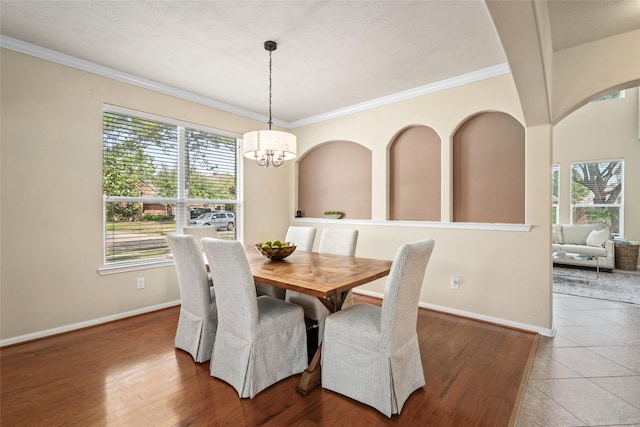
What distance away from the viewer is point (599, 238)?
5.74 meters

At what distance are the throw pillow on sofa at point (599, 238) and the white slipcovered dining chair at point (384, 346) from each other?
581 centimetres

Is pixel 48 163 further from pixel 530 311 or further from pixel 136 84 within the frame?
pixel 530 311

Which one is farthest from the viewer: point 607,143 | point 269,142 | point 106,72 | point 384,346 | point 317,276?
point 607,143

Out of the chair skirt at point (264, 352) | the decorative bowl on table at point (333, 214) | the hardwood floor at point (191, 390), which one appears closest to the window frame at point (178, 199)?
the hardwood floor at point (191, 390)

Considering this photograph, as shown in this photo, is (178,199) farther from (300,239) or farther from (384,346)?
(384,346)

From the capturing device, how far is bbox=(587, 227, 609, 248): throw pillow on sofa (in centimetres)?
571

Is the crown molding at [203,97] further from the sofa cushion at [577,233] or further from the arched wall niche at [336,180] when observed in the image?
the sofa cushion at [577,233]

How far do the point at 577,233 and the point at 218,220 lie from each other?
22.4 feet


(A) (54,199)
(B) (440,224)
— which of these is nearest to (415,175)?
(B) (440,224)

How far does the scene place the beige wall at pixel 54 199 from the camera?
271 cm

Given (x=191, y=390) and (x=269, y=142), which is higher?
(x=269, y=142)

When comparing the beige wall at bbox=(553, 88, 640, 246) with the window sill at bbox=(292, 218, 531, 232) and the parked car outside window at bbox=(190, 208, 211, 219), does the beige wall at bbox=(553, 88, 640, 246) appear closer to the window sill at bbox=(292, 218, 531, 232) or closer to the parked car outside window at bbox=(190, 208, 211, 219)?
the window sill at bbox=(292, 218, 531, 232)

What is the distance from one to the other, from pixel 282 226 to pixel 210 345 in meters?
2.85

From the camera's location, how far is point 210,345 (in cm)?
243
